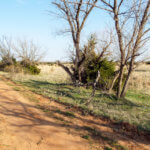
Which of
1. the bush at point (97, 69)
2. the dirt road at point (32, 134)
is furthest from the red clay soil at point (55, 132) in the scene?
the bush at point (97, 69)

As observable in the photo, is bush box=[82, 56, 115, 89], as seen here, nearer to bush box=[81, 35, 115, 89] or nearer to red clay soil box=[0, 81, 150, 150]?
bush box=[81, 35, 115, 89]

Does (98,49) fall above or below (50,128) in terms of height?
above

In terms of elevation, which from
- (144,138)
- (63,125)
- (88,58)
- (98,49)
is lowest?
(144,138)

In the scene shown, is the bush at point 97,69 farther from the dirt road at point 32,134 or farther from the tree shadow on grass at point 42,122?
the dirt road at point 32,134

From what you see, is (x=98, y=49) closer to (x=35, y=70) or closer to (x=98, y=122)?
(x=98, y=122)

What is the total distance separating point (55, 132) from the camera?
407cm

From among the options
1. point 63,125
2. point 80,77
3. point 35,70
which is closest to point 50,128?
point 63,125

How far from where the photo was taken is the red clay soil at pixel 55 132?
11.3 ft

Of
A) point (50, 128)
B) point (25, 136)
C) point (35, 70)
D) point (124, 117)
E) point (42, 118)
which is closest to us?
point (25, 136)

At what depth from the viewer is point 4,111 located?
4.96 meters

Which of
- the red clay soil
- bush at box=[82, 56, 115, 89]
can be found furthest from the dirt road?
bush at box=[82, 56, 115, 89]

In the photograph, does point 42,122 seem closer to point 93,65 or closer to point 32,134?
point 32,134

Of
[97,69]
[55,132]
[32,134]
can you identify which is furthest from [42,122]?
[97,69]

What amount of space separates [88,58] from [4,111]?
8338mm
